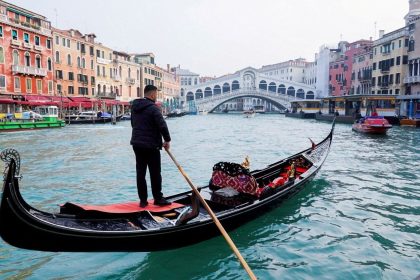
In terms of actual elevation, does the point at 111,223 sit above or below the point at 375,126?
below

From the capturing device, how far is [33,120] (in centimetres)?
2078

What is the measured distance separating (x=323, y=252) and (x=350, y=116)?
26619 mm

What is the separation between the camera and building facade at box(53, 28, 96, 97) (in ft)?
88.8

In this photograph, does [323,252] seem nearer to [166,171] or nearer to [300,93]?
[166,171]

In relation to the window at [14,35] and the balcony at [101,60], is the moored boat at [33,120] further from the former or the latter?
the balcony at [101,60]

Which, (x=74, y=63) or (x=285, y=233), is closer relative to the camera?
(x=285, y=233)

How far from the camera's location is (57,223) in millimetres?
2809

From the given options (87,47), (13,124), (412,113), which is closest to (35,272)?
(13,124)

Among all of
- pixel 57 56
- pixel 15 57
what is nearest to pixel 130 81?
pixel 57 56

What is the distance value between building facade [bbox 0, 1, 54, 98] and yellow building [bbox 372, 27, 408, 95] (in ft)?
91.0

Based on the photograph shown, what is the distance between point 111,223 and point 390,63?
1307 inches

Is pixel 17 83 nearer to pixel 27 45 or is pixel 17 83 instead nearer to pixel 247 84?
pixel 27 45

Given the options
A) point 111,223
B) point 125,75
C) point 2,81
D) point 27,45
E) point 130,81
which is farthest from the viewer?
point 130,81

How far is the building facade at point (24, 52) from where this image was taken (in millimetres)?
21375
